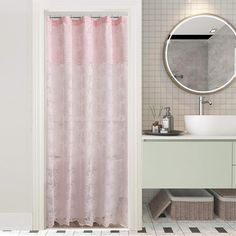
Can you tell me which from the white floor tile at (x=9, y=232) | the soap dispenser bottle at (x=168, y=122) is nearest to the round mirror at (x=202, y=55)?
the soap dispenser bottle at (x=168, y=122)

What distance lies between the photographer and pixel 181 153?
321 cm

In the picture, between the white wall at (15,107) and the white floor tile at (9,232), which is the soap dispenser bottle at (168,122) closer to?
the white wall at (15,107)

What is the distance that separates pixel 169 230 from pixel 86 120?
1.19m

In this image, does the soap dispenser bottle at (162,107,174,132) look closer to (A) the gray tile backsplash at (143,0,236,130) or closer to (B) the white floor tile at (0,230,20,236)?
(A) the gray tile backsplash at (143,0,236,130)

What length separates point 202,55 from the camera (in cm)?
377

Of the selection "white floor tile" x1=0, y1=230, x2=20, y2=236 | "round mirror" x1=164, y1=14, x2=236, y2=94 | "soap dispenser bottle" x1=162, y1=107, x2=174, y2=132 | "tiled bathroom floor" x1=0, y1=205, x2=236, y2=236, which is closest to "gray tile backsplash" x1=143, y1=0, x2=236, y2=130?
"round mirror" x1=164, y1=14, x2=236, y2=94

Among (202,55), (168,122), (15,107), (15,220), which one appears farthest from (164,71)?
(15,220)

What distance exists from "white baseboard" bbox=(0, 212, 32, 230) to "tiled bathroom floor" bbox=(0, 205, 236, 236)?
12 cm

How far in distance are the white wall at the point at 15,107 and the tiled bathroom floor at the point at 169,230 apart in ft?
1.21

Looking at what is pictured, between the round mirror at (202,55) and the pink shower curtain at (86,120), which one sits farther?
the round mirror at (202,55)

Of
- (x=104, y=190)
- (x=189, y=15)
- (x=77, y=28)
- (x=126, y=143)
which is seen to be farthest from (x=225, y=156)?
(x=77, y=28)

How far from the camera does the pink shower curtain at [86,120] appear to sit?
340 cm

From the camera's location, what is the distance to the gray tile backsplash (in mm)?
3764

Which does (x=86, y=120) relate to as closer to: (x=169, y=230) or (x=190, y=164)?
(x=190, y=164)
